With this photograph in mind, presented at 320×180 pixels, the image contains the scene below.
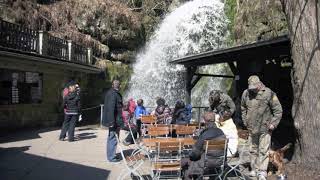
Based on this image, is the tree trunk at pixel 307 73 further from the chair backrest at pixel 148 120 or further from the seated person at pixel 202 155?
the chair backrest at pixel 148 120

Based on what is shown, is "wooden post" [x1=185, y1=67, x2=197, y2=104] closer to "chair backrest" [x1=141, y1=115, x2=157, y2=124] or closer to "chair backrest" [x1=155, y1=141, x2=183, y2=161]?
"chair backrest" [x1=141, y1=115, x2=157, y2=124]

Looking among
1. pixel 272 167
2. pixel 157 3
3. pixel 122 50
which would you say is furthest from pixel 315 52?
pixel 157 3

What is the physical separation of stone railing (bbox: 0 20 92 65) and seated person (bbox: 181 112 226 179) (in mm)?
10288

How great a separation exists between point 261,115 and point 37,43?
12134 mm

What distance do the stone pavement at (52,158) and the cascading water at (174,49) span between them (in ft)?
39.7

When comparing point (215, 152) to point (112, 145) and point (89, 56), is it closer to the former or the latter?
point (112, 145)

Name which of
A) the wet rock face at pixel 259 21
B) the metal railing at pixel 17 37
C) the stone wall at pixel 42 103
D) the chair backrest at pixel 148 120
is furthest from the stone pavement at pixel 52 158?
the wet rock face at pixel 259 21

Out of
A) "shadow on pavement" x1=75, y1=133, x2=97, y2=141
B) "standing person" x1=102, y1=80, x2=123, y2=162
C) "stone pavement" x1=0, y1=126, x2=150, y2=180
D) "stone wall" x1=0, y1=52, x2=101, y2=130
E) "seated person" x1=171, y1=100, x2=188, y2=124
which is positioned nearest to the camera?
"stone pavement" x1=0, y1=126, x2=150, y2=180

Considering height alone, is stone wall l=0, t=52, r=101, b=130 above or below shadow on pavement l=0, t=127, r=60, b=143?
above

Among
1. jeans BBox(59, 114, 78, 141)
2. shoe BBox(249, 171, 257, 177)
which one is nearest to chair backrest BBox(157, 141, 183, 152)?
shoe BBox(249, 171, 257, 177)

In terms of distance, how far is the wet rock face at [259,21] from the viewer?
915 inches

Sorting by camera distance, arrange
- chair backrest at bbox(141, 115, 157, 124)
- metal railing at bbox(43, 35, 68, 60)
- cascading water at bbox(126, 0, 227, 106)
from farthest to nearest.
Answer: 1. cascading water at bbox(126, 0, 227, 106)
2. metal railing at bbox(43, 35, 68, 60)
3. chair backrest at bbox(141, 115, 157, 124)

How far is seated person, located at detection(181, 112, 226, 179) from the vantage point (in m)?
7.70

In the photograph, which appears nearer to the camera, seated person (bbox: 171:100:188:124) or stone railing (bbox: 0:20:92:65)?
seated person (bbox: 171:100:188:124)
